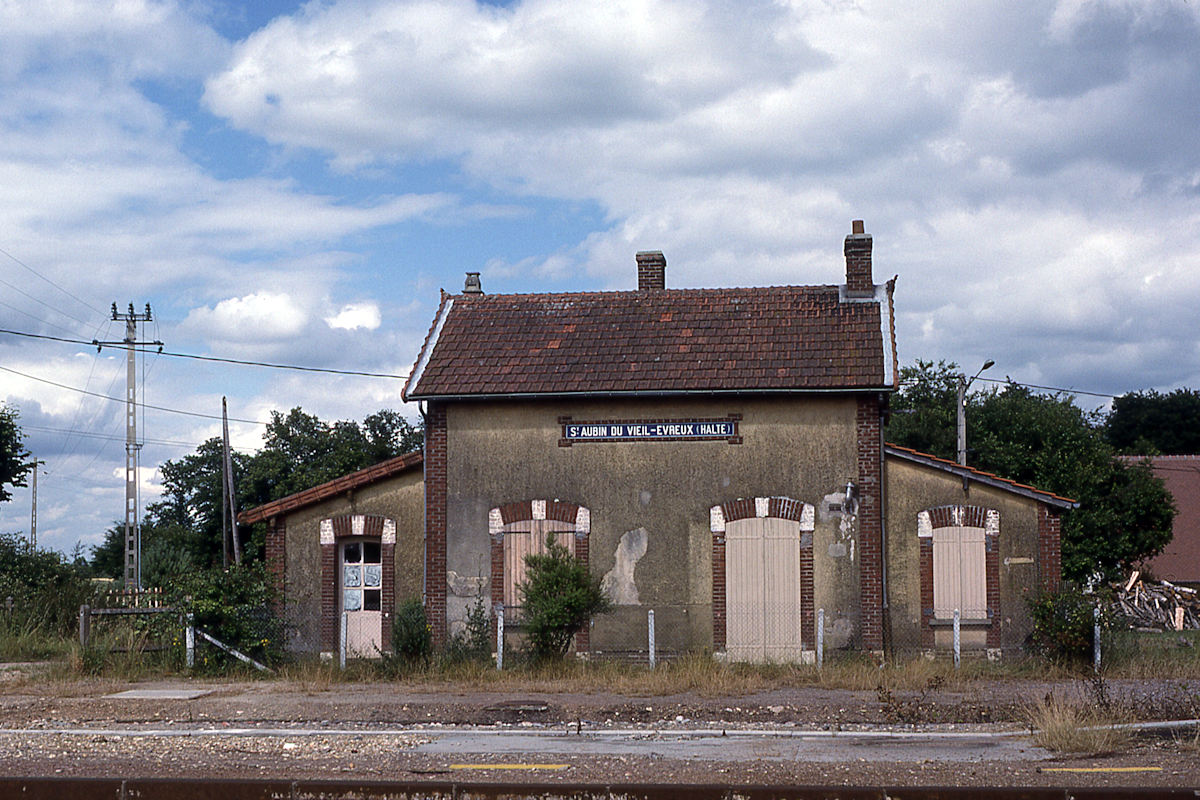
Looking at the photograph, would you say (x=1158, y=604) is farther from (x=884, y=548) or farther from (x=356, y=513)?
(x=356, y=513)

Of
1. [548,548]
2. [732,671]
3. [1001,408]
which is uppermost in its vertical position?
[1001,408]

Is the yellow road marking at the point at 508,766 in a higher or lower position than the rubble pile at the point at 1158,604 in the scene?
higher

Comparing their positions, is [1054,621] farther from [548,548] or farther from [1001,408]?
[1001,408]

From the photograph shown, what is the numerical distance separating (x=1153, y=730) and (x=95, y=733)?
10810 millimetres

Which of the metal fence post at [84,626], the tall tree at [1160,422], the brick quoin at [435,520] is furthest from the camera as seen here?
the tall tree at [1160,422]

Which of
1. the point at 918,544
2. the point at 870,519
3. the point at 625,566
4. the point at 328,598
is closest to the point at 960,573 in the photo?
the point at 918,544

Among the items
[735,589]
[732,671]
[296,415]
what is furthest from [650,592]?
[296,415]

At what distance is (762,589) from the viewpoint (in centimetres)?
1914

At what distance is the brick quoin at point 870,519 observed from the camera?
1884 centimetres

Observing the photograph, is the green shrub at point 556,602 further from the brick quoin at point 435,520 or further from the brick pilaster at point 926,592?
the brick pilaster at point 926,592

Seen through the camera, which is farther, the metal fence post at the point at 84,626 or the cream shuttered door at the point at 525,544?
the cream shuttered door at the point at 525,544

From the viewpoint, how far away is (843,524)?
752 inches

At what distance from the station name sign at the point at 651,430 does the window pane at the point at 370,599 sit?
13.7 feet

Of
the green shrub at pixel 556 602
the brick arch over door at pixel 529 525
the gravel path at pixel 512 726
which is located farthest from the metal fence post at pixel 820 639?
the brick arch over door at pixel 529 525
